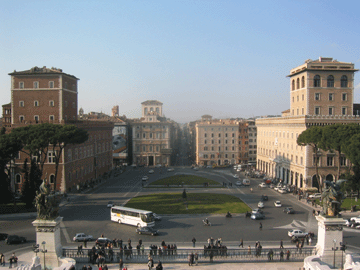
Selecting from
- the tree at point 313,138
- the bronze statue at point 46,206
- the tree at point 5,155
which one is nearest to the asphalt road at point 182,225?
the tree at point 5,155

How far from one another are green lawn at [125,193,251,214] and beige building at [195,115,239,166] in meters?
39.1

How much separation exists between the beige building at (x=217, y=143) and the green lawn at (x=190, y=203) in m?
39.1

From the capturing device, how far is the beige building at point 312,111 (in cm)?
5350

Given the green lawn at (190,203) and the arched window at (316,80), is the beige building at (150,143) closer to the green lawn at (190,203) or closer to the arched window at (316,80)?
the green lawn at (190,203)

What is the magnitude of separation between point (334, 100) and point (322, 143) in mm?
16794

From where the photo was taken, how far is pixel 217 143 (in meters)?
90.6

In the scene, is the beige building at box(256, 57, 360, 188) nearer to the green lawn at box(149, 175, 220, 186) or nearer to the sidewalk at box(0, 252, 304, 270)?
the green lawn at box(149, 175, 220, 186)

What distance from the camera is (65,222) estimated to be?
119 ft

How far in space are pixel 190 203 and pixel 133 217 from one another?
11888 mm

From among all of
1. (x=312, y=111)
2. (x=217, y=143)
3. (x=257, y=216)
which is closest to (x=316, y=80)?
(x=312, y=111)

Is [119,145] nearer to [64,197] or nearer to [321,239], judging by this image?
[64,197]

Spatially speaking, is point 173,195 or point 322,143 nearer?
point 322,143

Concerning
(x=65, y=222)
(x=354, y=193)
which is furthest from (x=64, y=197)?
(x=354, y=193)

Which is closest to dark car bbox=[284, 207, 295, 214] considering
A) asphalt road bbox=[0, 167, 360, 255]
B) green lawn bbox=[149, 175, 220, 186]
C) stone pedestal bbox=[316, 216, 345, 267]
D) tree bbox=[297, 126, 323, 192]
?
asphalt road bbox=[0, 167, 360, 255]
